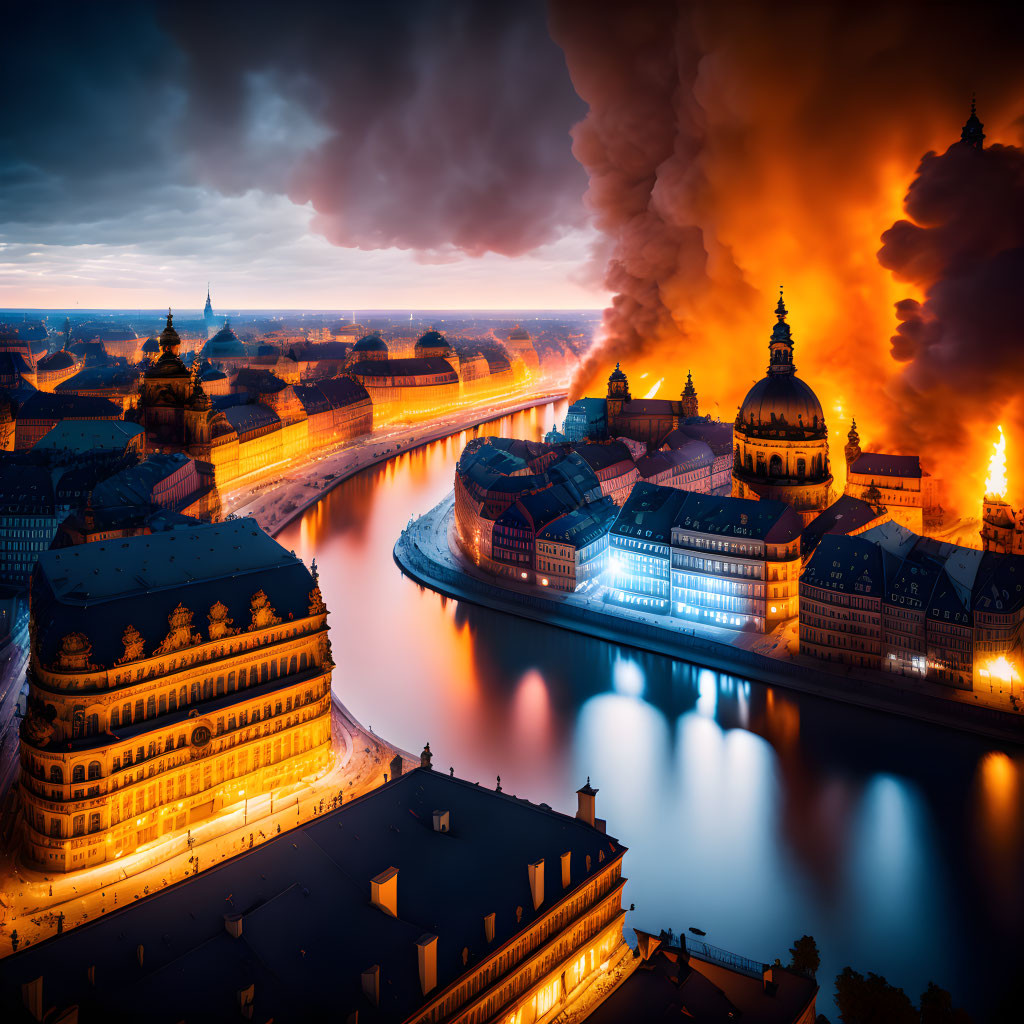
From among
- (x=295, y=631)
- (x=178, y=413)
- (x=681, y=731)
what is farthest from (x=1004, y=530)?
(x=178, y=413)

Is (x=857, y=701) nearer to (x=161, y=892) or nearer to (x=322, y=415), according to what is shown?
(x=161, y=892)

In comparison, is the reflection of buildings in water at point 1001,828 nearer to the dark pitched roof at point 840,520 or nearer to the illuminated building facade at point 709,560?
the illuminated building facade at point 709,560

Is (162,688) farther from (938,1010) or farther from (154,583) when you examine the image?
(938,1010)

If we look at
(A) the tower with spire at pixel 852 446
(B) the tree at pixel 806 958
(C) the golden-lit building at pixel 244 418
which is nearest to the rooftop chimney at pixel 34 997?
(B) the tree at pixel 806 958

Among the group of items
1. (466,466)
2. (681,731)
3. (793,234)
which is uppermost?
(793,234)

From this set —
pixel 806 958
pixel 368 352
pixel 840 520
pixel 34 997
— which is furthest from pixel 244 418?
pixel 34 997
